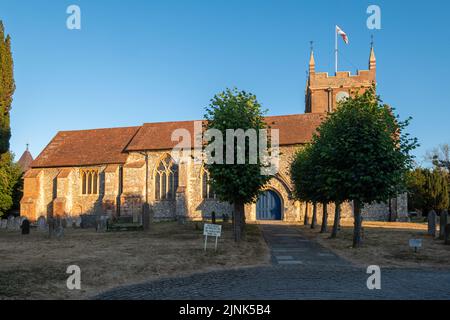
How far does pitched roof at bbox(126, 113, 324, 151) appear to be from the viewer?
3625 centimetres

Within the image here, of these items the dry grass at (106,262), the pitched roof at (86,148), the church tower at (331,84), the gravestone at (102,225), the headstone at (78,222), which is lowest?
the headstone at (78,222)

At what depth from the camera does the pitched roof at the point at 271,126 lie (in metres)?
36.2

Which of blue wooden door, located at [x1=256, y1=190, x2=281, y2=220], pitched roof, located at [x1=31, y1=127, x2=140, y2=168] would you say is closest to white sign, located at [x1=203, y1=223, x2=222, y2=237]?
blue wooden door, located at [x1=256, y1=190, x2=281, y2=220]

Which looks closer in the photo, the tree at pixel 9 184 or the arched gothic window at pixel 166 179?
the arched gothic window at pixel 166 179

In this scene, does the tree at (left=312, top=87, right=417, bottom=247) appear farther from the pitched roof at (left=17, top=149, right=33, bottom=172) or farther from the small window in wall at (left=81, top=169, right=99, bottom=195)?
the pitched roof at (left=17, top=149, right=33, bottom=172)

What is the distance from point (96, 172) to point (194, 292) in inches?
1286

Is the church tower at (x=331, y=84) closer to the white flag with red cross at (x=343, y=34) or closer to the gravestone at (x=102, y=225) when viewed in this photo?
the white flag with red cross at (x=343, y=34)

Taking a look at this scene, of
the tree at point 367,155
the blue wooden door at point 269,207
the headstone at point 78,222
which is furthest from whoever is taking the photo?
the blue wooden door at point 269,207

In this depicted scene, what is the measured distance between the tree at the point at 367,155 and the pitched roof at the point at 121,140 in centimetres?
1630

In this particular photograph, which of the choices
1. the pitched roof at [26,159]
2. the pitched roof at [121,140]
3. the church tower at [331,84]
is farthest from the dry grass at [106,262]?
the pitched roof at [26,159]

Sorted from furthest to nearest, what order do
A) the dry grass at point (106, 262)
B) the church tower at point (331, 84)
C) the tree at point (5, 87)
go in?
the church tower at point (331, 84) → the tree at point (5, 87) → the dry grass at point (106, 262)

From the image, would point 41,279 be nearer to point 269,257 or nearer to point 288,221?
point 269,257

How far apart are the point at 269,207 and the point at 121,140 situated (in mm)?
17087
